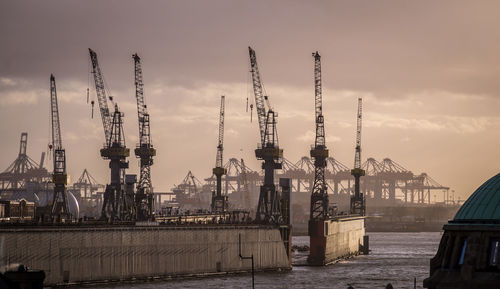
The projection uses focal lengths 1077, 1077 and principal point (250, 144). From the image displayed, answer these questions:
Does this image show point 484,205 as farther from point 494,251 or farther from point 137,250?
point 137,250

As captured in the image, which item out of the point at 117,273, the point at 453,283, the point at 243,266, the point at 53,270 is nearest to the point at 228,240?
the point at 243,266

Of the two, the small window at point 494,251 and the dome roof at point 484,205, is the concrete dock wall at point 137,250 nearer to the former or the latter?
the dome roof at point 484,205

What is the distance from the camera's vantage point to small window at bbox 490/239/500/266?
4594 cm

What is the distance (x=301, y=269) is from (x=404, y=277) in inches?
1143

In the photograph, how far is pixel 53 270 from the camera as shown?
13138cm

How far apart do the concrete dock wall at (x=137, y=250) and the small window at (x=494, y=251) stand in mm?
87486

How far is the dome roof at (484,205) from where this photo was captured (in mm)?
47281

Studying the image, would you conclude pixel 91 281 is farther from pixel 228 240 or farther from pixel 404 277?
pixel 404 277

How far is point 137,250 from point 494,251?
108378 mm

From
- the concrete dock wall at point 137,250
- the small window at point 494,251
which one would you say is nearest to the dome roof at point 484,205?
the small window at point 494,251

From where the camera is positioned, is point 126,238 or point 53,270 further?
point 126,238

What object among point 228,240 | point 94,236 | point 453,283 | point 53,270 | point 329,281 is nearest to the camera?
point 453,283

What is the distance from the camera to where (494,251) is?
1815 inches

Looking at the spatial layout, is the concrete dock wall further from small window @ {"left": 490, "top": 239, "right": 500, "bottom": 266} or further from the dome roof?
small window @ {"left": 490, "top": 239, "right": 500, "bottom": 266}
